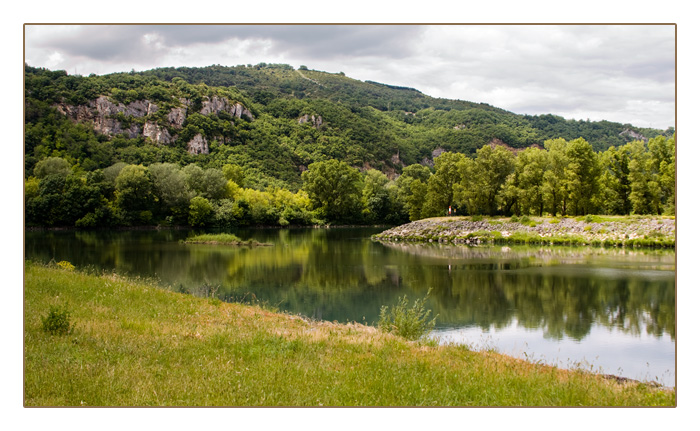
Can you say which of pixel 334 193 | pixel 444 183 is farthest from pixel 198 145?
pixel 444 183

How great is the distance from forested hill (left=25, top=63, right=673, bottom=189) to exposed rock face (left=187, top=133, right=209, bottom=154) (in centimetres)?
26

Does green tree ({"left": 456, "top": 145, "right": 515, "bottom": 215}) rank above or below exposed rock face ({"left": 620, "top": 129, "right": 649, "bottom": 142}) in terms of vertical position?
below

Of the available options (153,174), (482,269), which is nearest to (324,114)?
(153,174)

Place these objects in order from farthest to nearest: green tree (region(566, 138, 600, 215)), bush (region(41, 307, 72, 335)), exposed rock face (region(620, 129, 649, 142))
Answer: green tree (region(566, 138, 600, 215)), exposed rock face (region(620, 129, 649, 142)), bush (region(41, 307, 72, 335))

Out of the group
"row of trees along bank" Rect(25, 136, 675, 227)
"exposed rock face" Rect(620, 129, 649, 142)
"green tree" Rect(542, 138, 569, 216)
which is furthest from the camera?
"green tree" Rect(542, 138, 569, 216)

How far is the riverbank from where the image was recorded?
41500 mm

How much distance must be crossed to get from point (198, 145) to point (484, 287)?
81.1 meters

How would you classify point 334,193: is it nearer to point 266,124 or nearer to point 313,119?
point 266,124

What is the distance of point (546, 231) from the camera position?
163 feet

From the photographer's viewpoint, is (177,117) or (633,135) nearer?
(633,135)

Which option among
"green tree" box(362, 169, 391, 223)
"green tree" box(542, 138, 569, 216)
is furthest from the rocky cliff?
→ "green tree" box(542, 138, 569, 216)

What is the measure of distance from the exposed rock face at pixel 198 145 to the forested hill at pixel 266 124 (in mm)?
255

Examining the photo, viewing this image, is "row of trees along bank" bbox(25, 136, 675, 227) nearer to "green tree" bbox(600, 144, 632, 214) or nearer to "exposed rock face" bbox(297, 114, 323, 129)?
"green tree" bbox(600, 144, 632, 214)
